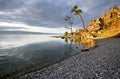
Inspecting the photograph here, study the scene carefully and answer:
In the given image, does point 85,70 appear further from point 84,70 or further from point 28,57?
point 28,57

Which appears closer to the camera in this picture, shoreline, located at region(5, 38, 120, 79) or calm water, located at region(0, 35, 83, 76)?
shoreline, located at region(5, 38, 120, 79)

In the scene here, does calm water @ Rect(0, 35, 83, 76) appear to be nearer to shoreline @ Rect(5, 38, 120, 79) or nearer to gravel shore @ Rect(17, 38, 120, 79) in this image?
shoreline @ Rect(5, 38, 120, 79)

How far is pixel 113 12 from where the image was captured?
538 feet

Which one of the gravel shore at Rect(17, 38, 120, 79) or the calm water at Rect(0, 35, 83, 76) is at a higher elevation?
the gravel shore at Rect(17, 38, 120, 79)

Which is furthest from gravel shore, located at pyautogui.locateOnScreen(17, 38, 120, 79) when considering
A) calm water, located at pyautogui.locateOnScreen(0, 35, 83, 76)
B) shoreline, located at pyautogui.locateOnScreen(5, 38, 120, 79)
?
calm water, located at pyautogui.locateOnScreen(0, 35, 83, 76)

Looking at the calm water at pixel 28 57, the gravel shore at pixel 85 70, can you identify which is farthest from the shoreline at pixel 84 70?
the calm water at pixel 28 57

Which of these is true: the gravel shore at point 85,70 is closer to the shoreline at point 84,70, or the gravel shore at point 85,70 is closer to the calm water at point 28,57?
the shoreline at point 84,70

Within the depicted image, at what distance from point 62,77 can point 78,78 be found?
6.64 ft

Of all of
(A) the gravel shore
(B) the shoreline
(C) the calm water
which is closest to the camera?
(A) the gravel shore

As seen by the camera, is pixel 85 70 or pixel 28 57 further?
pixel 28 57

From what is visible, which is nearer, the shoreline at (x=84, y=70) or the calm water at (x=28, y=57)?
the shoreline at (x=84, y=70)

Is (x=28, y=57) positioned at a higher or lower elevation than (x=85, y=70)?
lower

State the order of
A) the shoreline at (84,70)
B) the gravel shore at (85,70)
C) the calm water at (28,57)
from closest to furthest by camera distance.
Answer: the gravel shore at (85,70), the shoreline at (84,70), the calm water at (28,57)

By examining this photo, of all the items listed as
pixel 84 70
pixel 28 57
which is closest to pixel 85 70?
pixel 84 70
